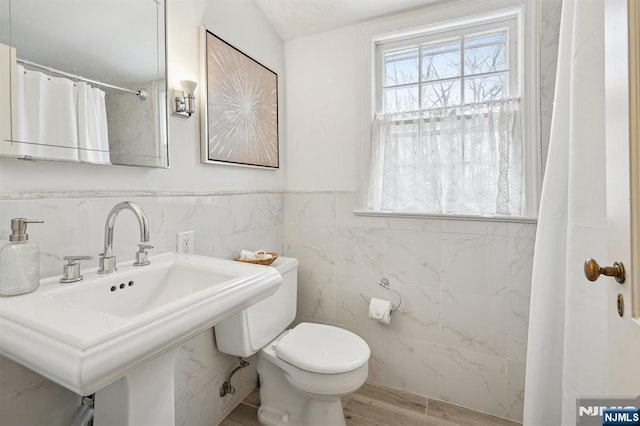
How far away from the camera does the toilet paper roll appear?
5.62 ft

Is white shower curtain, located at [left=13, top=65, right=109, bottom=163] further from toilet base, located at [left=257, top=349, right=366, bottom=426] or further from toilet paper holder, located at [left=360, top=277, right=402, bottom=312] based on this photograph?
toilet paper holder, located at [left=360, top=277, right=402, bottom=312]

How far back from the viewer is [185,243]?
1331 mm

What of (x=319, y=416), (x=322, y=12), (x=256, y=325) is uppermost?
(x=322, y=12)

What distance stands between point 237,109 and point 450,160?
1.18 metres

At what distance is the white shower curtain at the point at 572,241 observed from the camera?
89cm

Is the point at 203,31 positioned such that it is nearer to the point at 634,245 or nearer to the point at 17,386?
the point at 17,386

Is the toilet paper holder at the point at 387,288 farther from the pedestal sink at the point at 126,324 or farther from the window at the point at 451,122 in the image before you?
the pedestal sink at the point at 126,324

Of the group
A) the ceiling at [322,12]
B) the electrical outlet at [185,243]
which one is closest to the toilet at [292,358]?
the electrical outlet at [185,243]

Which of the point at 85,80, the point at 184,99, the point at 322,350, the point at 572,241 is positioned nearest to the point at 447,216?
the point at 572,241

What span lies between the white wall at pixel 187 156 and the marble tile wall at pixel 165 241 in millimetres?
44

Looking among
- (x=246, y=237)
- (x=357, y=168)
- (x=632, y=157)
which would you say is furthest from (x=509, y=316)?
(x=246, y=237)

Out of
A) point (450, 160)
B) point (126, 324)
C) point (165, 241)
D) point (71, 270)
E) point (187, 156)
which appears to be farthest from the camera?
point (450, 160)

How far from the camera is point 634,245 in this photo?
546 mm

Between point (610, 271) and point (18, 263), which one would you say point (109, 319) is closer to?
point (18, 263)
